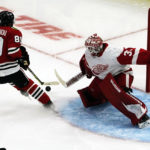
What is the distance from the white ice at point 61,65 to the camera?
117 inches

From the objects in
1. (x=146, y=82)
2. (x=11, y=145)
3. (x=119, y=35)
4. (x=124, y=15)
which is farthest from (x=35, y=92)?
(x=124, y=15)

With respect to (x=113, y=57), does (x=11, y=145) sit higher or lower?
lower

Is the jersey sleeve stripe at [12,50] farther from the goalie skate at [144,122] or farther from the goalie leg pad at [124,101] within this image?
the goalie skate at [144,122]

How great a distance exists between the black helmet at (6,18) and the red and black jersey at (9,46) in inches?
1.9

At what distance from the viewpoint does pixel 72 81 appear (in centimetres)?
356

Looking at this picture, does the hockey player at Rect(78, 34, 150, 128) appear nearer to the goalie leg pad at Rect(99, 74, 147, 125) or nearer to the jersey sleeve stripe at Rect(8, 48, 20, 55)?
the goalie leg pad at Rect(99, 74, 147, 125)

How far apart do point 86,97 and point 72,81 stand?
0.22 metres

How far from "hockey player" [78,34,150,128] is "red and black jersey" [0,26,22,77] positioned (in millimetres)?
504

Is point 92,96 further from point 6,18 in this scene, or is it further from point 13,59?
point 6,18

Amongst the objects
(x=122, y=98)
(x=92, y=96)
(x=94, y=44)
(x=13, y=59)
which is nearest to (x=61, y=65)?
(x=92, y=96)

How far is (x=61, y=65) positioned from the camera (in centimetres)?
442

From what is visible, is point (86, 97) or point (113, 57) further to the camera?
point (86, 97)

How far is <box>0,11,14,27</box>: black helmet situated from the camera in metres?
3.19

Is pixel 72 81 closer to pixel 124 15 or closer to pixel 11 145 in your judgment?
pixel 11 145
